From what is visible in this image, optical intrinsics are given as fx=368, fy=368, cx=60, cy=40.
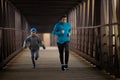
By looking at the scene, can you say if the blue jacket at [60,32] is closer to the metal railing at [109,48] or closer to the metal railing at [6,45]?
the metal railing at [109,48]

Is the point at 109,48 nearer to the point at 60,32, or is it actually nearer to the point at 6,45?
the point at 60,32

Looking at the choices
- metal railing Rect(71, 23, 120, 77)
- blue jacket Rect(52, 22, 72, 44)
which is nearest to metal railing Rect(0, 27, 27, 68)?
blue jacket Rect(52, 22, 72, 44)

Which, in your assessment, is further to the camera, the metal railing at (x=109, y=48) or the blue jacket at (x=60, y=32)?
the blue jacket at (x=60, y=32)

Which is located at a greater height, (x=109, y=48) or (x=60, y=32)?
Answer: (x=60, y=32)

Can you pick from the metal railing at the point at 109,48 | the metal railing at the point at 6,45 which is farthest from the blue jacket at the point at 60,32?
the metal railing at the point at 6,45

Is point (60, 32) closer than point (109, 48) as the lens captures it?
No

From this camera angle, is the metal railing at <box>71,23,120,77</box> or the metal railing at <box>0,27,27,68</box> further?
the metal railing at <box>0,27,27,68</box>

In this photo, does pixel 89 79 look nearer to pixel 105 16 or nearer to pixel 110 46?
pixel 110 46

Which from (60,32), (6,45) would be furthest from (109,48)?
(6,45)

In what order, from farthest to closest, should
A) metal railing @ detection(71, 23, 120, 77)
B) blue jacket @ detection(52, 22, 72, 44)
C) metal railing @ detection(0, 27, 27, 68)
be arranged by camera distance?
metal railing @ detection(0, 27, 27, 68)
blue jacket @ detection(52, 22, 72, 44)
metal railing @ detection(71, 23, 120, 77)

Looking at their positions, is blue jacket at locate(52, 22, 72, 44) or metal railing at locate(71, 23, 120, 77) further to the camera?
blue jacket at locate(52, 22, 72, 44)

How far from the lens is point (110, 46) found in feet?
31.0

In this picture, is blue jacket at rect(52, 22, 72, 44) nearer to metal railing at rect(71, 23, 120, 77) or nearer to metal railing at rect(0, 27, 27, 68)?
metal railing at rect(71, 23, 120, 77)

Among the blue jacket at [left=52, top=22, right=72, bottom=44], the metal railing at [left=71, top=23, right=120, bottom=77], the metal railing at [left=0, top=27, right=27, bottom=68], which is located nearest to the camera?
the metal railing at [left=71, top=23, right=120, bottom=77]
